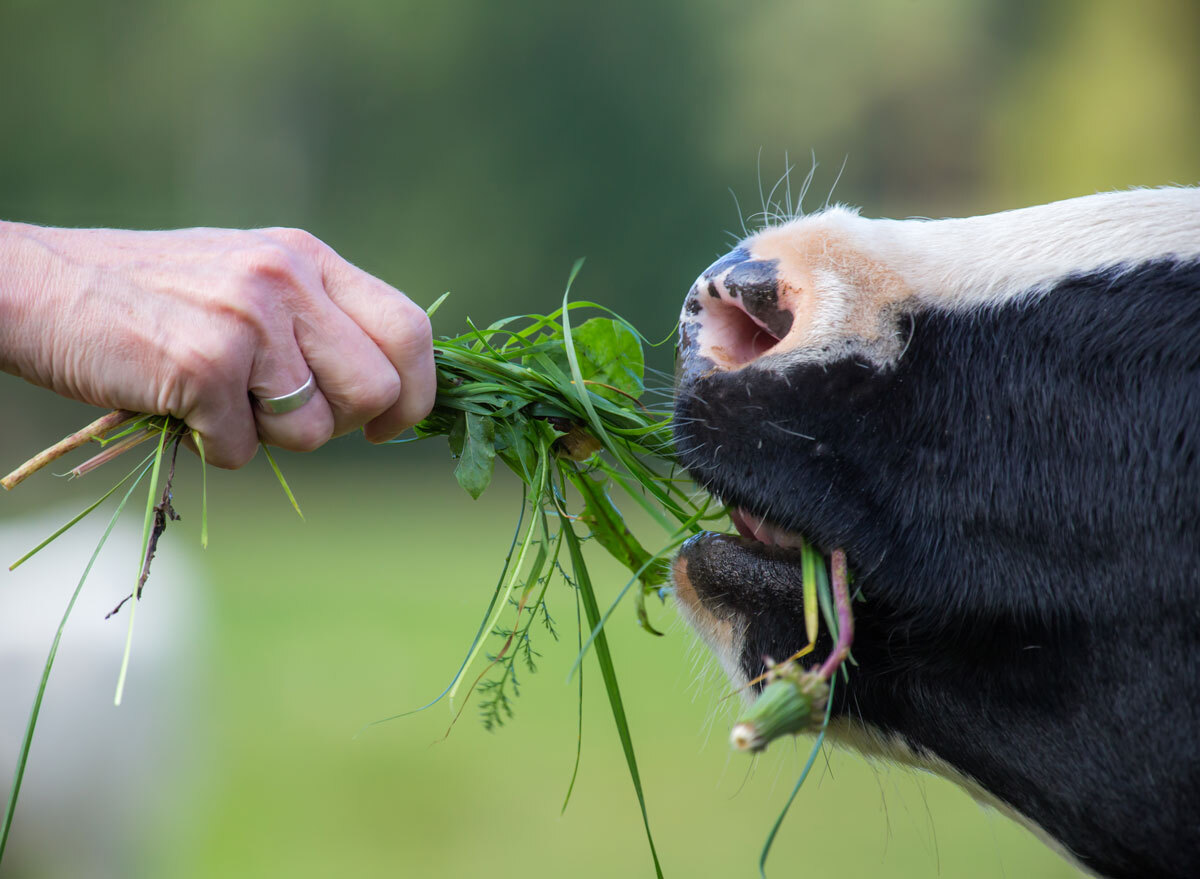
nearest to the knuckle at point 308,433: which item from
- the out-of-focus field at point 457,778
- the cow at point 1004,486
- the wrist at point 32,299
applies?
the wrist at point 32,299

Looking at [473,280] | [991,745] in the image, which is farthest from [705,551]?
[473,280]

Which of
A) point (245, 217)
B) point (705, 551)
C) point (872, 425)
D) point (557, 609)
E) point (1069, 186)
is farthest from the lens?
point (245, 217)

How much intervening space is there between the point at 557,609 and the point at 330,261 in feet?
22.8

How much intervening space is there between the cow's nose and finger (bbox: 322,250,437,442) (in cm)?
35

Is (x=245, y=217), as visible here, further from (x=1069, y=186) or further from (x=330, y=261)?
(x=330, y=261)

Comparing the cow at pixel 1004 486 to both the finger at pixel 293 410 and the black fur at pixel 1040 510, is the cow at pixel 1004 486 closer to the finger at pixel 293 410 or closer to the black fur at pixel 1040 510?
the black fur at pixel 1040 510

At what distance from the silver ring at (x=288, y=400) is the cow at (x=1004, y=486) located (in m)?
0.48

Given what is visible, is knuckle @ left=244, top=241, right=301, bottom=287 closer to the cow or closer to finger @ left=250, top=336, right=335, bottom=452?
finger @ left=250, top=336, right=335, bottom=452

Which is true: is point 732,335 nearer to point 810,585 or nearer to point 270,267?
point 810,585

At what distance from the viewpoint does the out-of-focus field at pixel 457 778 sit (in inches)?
171

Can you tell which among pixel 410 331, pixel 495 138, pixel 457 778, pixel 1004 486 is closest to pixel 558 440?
pixel 410 331

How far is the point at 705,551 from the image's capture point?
1.53m

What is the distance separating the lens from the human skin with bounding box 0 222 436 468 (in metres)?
1.42

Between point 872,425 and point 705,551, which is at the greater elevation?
point 872,425
